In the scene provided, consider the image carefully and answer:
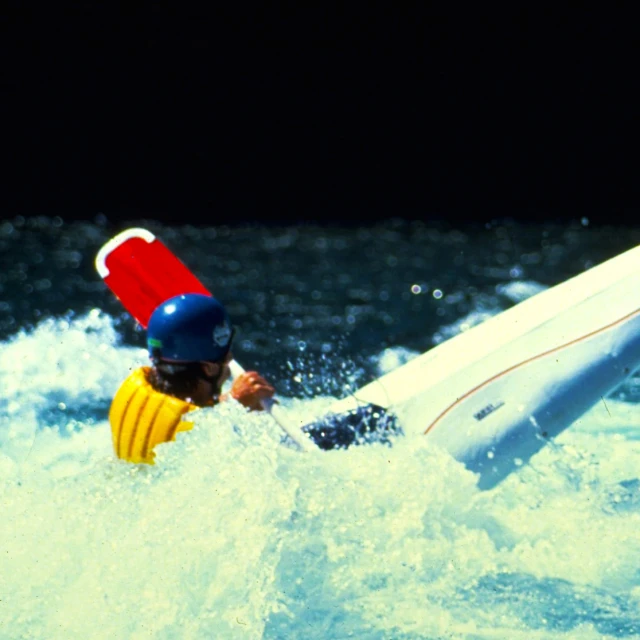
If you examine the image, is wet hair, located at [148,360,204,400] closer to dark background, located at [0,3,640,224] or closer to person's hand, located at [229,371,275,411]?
person's hand, located at [229,371,275,411]

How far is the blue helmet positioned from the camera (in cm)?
302

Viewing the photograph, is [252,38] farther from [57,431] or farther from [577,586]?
[577,586]

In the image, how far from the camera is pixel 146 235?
13.3ft

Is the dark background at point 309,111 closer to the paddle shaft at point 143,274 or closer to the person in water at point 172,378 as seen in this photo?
the paddle shaft at point 143,274

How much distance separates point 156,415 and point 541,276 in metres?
5.57

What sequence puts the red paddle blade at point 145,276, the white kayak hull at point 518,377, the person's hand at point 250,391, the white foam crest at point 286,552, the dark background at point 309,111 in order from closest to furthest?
the white foam crest at point 286,552 < the person's hand at point 250,391 < the white kayak hull at point 518,377 < the red paddle blade at point 145,276 < the dark background at point 309,111

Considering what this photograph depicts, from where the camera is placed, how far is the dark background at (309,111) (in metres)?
11.1

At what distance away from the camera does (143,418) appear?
9.79 ft

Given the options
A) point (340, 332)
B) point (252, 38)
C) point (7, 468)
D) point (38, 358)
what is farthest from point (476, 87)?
point (7, 468)

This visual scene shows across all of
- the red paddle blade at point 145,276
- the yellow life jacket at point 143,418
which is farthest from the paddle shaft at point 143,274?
the yellow life jacket at point 143,418

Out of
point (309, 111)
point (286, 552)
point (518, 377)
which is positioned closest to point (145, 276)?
point (286, 552)

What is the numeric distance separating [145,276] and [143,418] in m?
1.09

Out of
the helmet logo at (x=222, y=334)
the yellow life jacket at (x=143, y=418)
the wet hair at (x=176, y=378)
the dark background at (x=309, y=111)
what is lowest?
the yellow life jacket at (x=143, y=418)

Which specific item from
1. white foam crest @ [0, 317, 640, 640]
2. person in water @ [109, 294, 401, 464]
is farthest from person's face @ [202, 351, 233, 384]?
white foam crest @ [0, 317, 640, 640]
